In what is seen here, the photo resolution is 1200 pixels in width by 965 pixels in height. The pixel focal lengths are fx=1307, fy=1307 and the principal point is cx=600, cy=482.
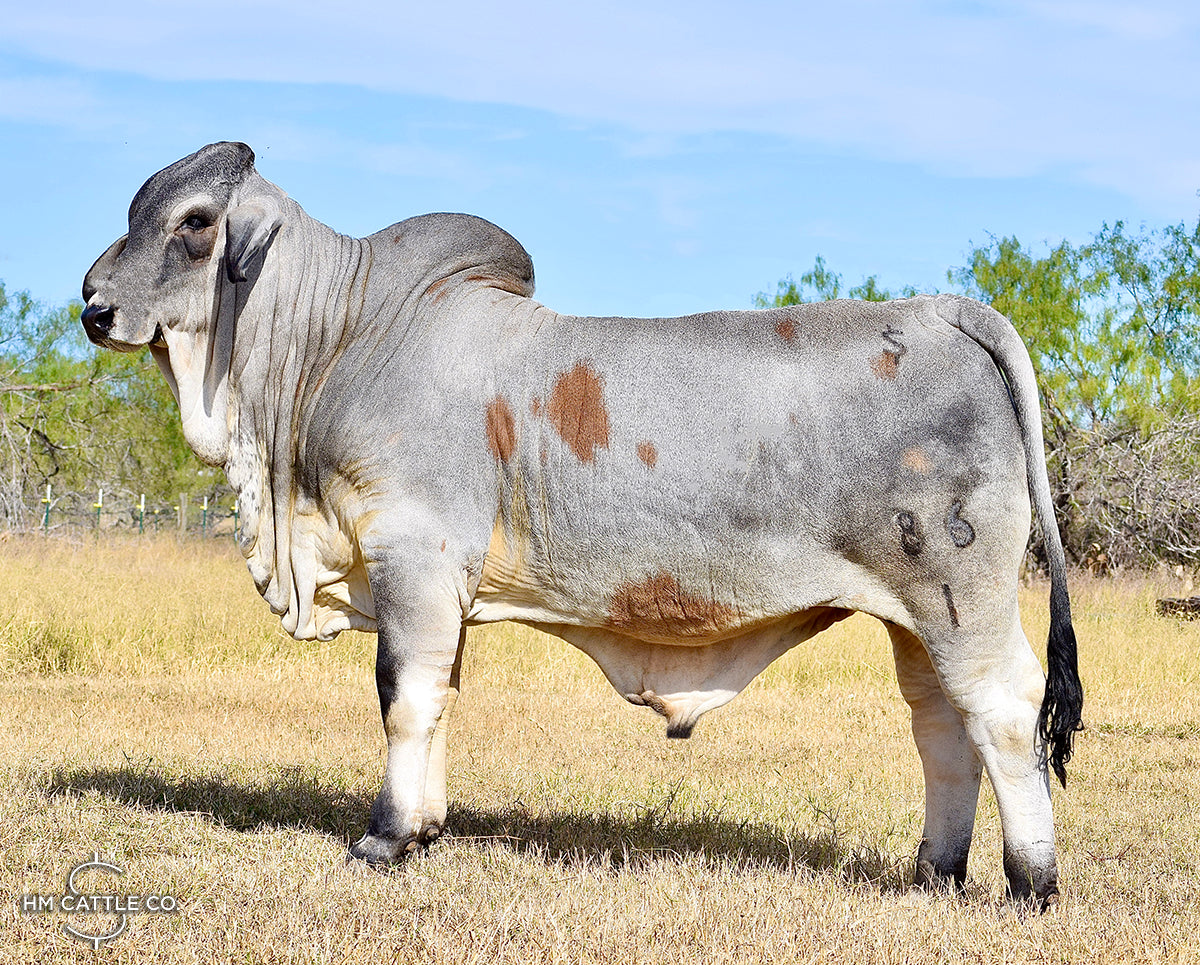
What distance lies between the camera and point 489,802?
5781 millimetres

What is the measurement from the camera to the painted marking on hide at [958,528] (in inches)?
153

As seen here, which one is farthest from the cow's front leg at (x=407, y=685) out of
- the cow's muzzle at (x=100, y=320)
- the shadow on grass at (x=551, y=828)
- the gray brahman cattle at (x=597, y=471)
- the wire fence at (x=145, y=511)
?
the wire fence at (x=145, y=511)

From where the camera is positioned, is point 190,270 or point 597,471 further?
point 190,270

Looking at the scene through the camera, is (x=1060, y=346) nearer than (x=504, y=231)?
No

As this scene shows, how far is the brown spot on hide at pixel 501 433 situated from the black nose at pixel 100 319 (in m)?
1.32

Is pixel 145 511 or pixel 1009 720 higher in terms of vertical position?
pixel 145 511

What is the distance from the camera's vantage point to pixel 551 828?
524cm

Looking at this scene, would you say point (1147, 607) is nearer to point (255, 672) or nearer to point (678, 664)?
point (255, 672)

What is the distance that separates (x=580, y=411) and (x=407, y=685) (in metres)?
1.03

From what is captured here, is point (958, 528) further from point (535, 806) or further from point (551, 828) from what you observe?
point (535, 806)

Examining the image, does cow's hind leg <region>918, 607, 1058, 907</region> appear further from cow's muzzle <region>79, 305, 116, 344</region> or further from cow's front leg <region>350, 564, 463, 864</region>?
cow's muzzle <region>79, 305, 116, 344</region>

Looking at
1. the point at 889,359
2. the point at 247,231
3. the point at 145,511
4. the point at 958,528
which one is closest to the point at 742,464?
the point at 889,359

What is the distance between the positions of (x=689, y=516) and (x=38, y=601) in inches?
304

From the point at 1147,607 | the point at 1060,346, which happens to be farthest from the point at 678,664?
the point at 1060,346
